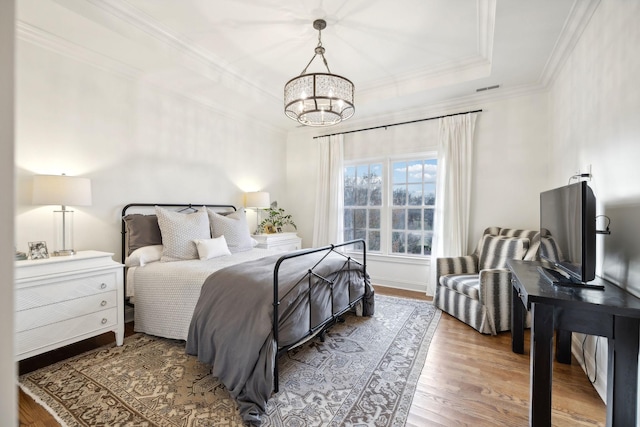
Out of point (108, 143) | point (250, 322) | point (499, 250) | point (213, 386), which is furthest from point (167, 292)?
point (499, 250)

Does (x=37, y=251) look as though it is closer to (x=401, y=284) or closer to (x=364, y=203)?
(x=364, y=203)

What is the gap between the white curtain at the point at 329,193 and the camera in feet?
15.8

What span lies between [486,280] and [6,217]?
Answer: 3216mm

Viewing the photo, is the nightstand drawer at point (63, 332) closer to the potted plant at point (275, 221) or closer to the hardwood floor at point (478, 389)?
the hardwood floor at point (478, 389)

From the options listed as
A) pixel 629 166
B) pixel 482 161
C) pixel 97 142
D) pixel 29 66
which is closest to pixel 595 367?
pixel 629 166

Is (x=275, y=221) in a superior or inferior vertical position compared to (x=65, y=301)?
superior

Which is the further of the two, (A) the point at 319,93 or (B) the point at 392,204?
(B) the point at 392,204

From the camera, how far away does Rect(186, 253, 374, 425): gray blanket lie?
5.66ft

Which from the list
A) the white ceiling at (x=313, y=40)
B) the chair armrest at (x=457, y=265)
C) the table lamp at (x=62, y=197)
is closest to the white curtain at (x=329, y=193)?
the white ceiling at (x=313, y=40)

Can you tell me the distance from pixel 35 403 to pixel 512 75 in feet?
16.5

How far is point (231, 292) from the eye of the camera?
2.02 metres

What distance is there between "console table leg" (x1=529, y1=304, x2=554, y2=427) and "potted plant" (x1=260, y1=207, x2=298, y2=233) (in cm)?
382

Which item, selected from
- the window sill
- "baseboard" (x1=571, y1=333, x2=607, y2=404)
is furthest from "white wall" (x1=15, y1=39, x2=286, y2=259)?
"baseboard" (x1=571, y1=333, x2=607, y2=404)

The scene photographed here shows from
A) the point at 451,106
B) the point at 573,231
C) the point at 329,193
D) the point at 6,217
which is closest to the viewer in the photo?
the point at 6,217
